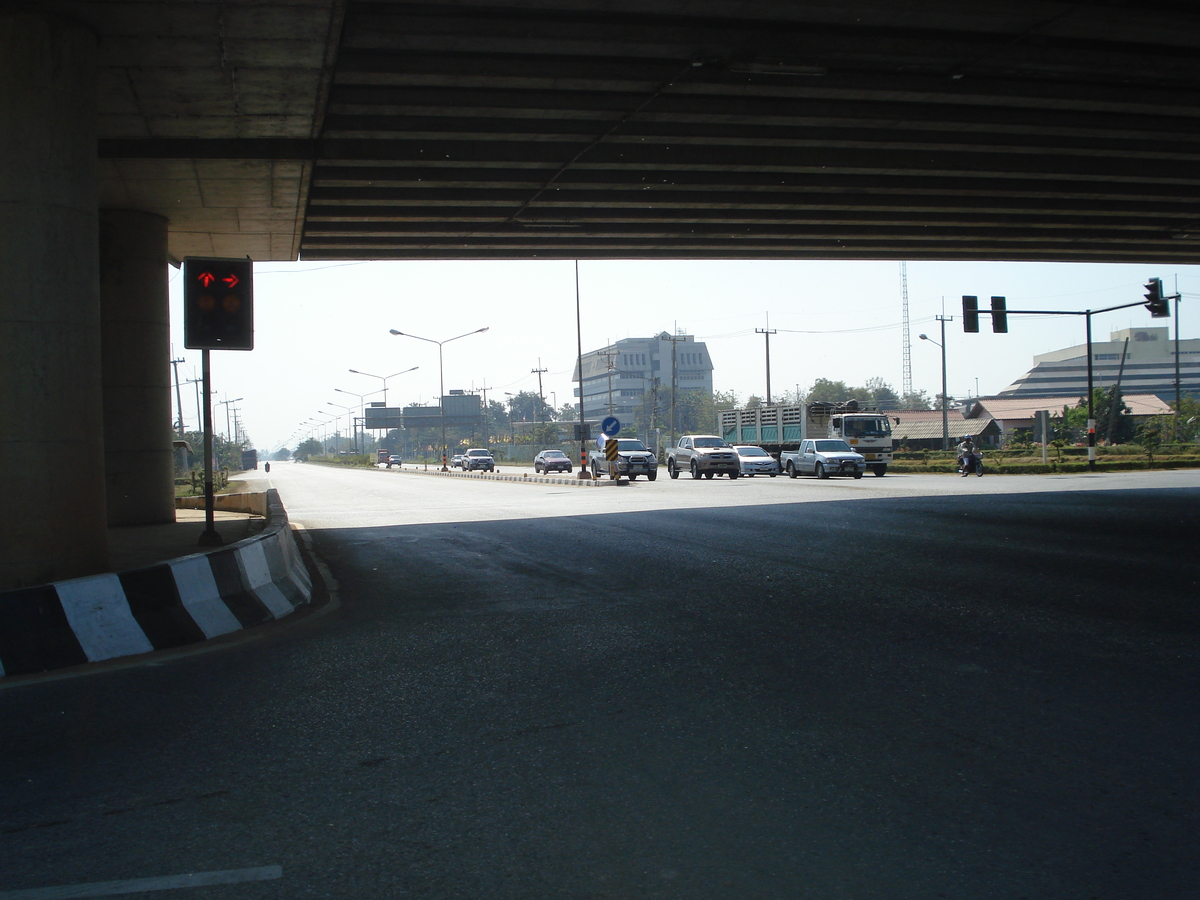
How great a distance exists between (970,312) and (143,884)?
34.7 meters

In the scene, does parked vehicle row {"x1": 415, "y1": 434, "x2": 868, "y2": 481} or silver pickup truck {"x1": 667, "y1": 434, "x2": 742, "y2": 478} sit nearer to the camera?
parked vehicle row {"x1": 415, "y1": 434, "x2": 868, "y2": 481}

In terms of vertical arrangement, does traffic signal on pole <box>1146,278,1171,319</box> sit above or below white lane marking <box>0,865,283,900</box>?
above

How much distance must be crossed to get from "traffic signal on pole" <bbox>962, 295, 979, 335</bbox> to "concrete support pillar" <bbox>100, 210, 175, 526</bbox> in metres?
26.4

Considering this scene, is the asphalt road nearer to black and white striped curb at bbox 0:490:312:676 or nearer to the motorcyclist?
black and white striped curb at bbox 0:490:312:676

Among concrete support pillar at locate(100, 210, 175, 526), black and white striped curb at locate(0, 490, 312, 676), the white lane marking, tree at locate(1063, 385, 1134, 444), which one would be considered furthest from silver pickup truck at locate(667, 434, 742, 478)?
tree at locate(1063, 385, 1134, 444)

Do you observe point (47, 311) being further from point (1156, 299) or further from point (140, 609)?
point (1156, 299)

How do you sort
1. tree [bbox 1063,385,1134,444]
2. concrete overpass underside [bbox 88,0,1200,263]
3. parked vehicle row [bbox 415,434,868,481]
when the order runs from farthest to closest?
tree [bbox 1063,385,1134,444] → parked vehicle row [bbox 415,434,868,481] → concrete overpass underside [bbox 88,0,1200,263]

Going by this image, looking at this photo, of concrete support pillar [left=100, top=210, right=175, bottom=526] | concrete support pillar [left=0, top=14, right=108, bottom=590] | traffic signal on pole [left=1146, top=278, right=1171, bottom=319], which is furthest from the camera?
traffic signal on pole [left=1146, top=278, right=1171, bottom=319]

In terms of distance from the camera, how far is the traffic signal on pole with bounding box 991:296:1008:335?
3428cm

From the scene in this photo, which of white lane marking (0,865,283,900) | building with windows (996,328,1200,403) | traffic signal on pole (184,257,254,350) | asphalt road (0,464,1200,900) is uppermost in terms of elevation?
building with windows (996,328,1200,403)

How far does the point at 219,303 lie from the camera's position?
1085cm

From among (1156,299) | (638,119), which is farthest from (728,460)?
(638,119)

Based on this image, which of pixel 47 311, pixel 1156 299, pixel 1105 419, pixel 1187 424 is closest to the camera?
pixel 47 311

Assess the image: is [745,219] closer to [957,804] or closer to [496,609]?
[496,609]
